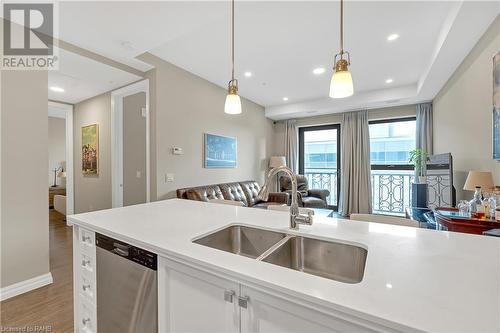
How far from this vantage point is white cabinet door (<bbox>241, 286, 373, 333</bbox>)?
59cm

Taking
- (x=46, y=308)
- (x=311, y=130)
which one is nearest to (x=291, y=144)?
(x=311, y=130)

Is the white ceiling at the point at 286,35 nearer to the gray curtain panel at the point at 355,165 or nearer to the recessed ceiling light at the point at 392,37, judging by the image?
the recessed ceiling light at the point at 392,37

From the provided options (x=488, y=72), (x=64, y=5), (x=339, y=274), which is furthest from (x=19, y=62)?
(x=488, y=72)

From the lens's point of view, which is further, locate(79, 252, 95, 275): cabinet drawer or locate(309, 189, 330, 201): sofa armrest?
locate(309, 189, 330, 201): sofa armrest

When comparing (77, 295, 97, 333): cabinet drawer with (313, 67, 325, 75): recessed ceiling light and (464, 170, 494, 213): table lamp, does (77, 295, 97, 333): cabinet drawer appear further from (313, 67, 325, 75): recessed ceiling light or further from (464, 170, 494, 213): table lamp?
(313, 67, 325, 75): recessed ceiling light

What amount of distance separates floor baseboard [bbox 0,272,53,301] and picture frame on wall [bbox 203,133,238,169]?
2.34 meters

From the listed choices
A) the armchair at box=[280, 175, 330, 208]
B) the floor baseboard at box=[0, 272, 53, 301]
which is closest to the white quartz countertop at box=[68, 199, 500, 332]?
the floor baseboard at box=[0, 272, 53, 301]

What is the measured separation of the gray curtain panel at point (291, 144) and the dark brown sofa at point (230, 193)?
1.46 m

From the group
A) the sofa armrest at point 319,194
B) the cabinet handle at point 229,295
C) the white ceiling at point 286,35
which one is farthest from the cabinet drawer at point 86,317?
the sofa armrest at point 319,194

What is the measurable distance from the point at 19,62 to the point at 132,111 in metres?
1.68

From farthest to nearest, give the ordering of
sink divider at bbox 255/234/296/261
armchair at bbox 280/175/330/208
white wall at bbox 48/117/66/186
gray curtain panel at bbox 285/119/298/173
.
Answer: white wall at bbox 48/117/66/186, gray curtain panel at bbox 285/119/298/173, armchair at bbox 280/175/330/208, sink divider at bbox 255/234/296/261

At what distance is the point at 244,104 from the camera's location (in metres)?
4.90

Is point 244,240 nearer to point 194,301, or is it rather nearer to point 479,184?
point 194,301

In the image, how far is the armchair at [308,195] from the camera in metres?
4.51
